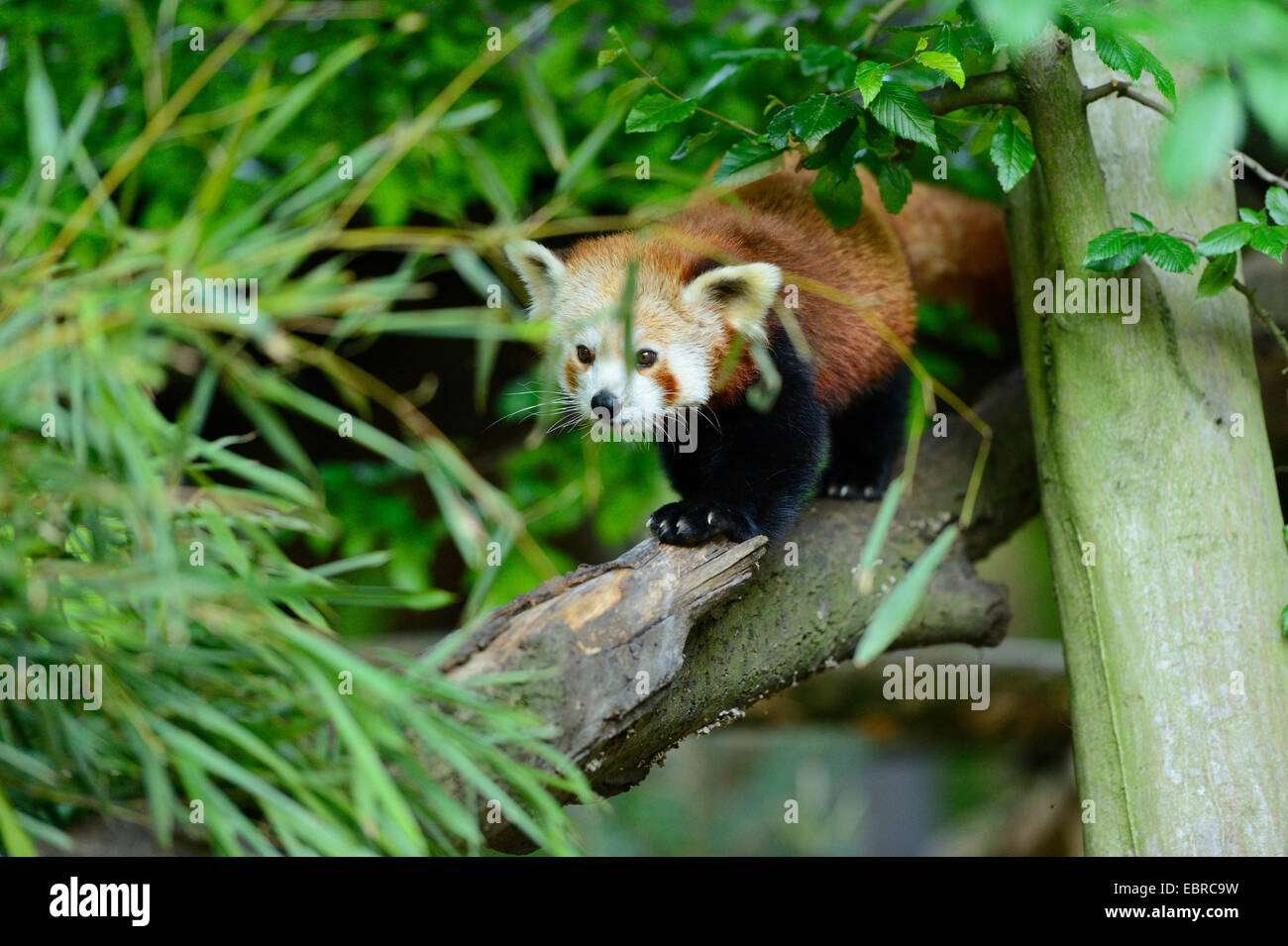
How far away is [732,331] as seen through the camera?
241 centimetres

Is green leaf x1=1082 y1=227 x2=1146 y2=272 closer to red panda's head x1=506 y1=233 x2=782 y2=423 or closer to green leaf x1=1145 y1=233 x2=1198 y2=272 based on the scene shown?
green leaf x1=1145 y1=233 x2=1198 y2=272

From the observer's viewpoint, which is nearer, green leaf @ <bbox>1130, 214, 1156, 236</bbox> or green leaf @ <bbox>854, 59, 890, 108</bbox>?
green leaf @ <bbox>854, 59, 890, 108</bbox>

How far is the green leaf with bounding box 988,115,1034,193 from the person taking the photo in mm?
1897

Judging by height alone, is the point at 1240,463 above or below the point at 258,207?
below

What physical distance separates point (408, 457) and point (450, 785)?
0.55m

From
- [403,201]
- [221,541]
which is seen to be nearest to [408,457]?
[221,541]

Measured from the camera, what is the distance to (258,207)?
51.1 inches

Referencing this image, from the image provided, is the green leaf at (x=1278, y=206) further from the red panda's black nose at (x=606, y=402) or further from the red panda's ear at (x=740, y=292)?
the red panda's black nose at (x=606, y=402)

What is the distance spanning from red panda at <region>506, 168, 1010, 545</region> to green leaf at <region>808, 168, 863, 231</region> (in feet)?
0.50

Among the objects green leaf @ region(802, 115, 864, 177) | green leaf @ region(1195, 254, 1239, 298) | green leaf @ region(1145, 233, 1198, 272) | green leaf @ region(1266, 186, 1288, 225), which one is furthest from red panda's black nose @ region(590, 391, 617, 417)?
green leaf @ region(1266, 186, 1288, 225)

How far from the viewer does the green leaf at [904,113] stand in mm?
1816

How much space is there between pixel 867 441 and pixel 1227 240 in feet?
4.25

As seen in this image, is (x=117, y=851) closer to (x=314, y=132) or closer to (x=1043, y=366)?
(x=1043, y=366)

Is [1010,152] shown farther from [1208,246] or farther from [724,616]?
[724,616]
